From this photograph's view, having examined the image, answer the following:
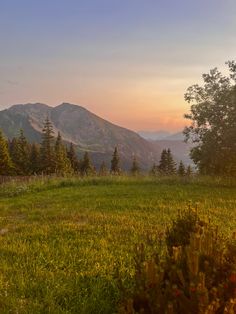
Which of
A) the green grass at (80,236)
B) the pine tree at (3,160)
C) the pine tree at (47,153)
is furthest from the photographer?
the pine tree at (47,153)

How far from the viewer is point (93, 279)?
735 cm

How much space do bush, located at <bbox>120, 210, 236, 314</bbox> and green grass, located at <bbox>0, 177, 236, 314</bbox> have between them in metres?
1.26

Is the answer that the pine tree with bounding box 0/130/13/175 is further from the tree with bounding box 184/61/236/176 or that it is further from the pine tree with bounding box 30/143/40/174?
the tree with bounding box 184/61/236/176

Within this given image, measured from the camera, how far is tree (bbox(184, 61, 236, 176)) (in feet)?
88.4

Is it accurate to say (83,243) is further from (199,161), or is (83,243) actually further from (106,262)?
(199,161)

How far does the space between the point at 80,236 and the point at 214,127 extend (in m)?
18.8

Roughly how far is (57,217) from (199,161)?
1703 centimetres

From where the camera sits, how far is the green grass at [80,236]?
6652 millimetres

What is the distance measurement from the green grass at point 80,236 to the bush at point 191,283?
4.12ft

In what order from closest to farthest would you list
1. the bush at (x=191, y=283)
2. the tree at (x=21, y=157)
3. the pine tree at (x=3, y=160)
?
the bush at (x=191, y=283) → the pine tree at (x=3, y=160) → the tree at (x=21, y=157)

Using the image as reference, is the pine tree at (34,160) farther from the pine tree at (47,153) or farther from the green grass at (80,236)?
the green grass at (80,236)

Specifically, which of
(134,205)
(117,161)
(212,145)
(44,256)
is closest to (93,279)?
(44,256)

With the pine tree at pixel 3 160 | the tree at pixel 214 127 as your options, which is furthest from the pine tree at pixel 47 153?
the tree at pixel 214 127

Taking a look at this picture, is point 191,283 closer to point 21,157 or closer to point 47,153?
point 47,153
